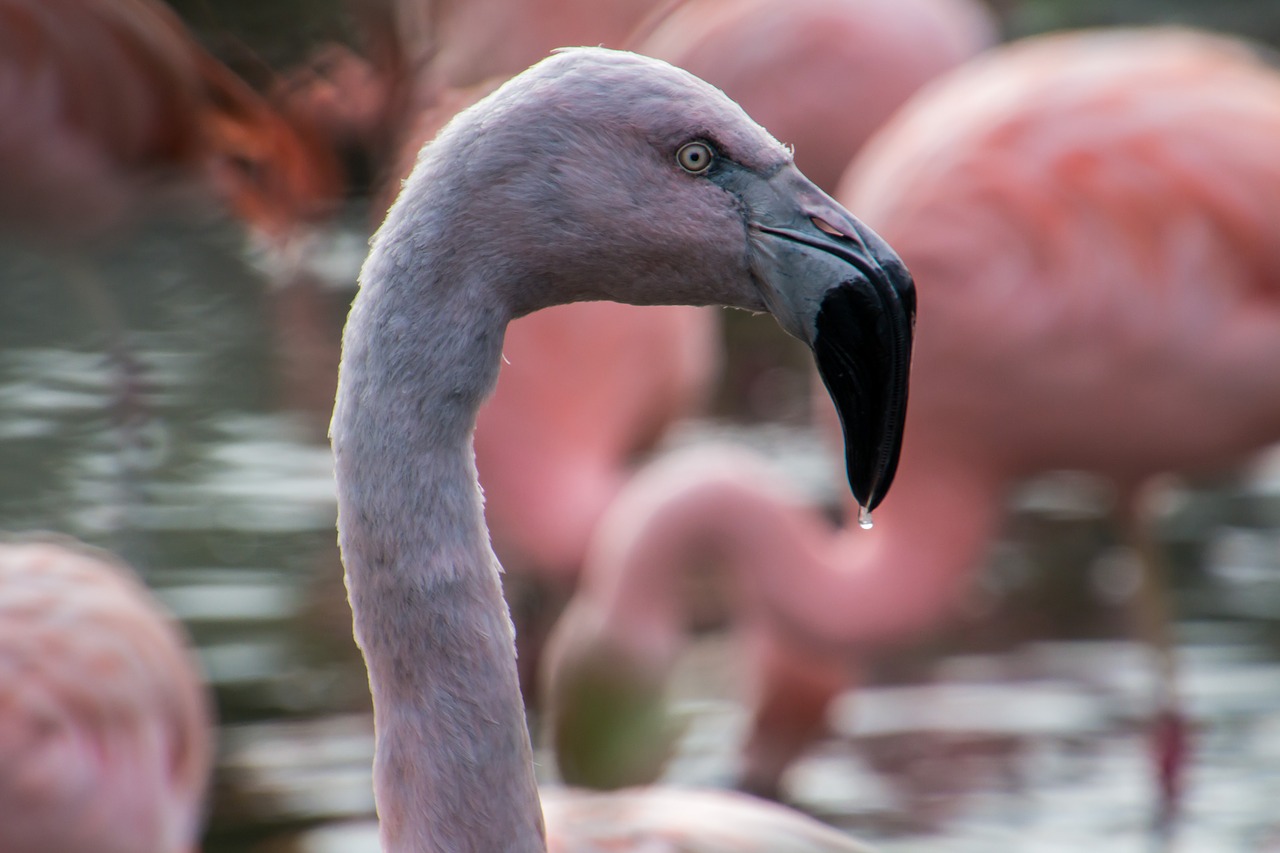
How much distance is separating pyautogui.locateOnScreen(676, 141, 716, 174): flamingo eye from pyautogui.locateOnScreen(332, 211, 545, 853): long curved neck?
25 centimetres

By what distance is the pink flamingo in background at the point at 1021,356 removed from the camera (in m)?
4.68

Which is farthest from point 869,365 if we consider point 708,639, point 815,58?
point 815,58

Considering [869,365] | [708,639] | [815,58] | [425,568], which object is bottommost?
[708,639]

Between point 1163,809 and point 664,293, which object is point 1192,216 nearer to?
point 1163,809

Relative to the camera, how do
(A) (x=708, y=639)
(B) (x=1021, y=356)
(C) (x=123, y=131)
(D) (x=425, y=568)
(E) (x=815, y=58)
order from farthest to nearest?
(E) (x=815, y=58) < (A) (x=708, y=639) < (C) (x=123, y=131) < (B) (x=1021, y=356) < (D) (x=425, y=568)

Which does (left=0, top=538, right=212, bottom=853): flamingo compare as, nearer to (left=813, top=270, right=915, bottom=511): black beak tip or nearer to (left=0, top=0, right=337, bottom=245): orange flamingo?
(left=813, top=270, right=915, bottom=511): black beak tip

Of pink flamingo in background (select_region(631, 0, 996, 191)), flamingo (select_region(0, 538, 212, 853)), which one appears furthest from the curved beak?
pink flamingo in background (select_region(631, 0, 996, 191))

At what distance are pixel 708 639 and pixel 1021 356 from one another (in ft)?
5.98

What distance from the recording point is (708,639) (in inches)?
237

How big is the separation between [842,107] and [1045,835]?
366cm

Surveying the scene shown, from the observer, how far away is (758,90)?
7.28 m

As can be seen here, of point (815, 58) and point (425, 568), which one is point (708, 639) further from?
point (425, 568)

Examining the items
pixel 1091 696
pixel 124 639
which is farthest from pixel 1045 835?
pixel 124 639

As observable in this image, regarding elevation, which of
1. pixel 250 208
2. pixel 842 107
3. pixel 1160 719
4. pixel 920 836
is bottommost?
pixel 920 836
